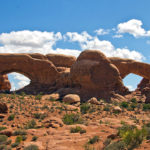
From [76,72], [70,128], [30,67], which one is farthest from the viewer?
[30,67]

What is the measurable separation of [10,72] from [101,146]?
32574 millimetres

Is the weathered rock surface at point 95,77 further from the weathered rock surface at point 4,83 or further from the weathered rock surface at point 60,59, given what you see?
the weathered rock surface at point 4,83

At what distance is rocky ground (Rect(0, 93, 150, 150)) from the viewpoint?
9.06 m

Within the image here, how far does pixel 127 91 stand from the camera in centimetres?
3244

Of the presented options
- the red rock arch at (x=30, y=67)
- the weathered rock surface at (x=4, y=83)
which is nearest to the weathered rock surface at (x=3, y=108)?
the red rock arch at (x=30, y=67)

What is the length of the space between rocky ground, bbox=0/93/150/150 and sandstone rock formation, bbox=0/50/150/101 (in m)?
3.03

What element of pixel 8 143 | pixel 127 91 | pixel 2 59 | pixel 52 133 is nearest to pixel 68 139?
pixel 52 133

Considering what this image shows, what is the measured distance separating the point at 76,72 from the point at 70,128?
686 inches

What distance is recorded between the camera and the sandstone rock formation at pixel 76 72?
2939 centimetres

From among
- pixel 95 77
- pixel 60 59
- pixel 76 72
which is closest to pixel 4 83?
pixel 60 59

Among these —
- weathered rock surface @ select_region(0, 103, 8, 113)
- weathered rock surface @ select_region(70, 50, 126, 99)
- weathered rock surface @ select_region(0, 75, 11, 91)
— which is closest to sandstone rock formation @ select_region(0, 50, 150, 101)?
weathered rock surface @ select_region(70, 50, 126, 99)

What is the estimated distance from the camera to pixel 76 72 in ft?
99.3

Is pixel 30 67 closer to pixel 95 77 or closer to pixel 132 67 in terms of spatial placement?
pixel 95 77

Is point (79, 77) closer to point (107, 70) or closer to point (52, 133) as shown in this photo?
point (107, 70)
